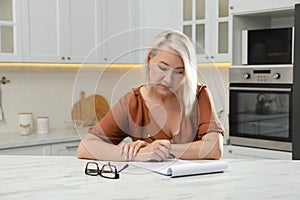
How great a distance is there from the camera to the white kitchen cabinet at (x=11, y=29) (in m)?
3.27

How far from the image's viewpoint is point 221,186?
1313 mm

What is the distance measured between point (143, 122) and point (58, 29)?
2141 mm

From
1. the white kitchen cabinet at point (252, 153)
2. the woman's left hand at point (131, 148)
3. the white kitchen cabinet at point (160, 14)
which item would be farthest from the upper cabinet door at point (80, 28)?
the woman's left hand at point (131, 148)

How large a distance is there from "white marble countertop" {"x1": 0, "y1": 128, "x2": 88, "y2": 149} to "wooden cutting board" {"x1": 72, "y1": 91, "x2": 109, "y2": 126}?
4.86 ft

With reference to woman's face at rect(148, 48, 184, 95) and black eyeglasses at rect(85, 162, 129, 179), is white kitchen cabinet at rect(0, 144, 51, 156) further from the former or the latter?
woman's face at rect(148, 48, 184, 95)

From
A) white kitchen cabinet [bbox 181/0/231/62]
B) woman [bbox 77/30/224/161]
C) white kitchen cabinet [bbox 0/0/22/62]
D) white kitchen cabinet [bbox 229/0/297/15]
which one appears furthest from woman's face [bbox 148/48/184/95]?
white kitchen cabinet [bbox 0/0/22/62]

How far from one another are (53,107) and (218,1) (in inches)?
65.6

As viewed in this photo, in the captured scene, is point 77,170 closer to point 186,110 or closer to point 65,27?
point 186,110

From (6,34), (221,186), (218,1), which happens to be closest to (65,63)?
(6,34)

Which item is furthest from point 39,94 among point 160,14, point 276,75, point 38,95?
point 276,75

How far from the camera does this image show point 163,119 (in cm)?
161

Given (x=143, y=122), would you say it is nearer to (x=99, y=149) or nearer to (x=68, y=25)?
(x=99, y=149)

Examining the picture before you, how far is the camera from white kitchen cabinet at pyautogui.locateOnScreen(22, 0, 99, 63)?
338 cm

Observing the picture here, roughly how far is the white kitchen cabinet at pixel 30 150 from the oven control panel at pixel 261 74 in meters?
1.46
